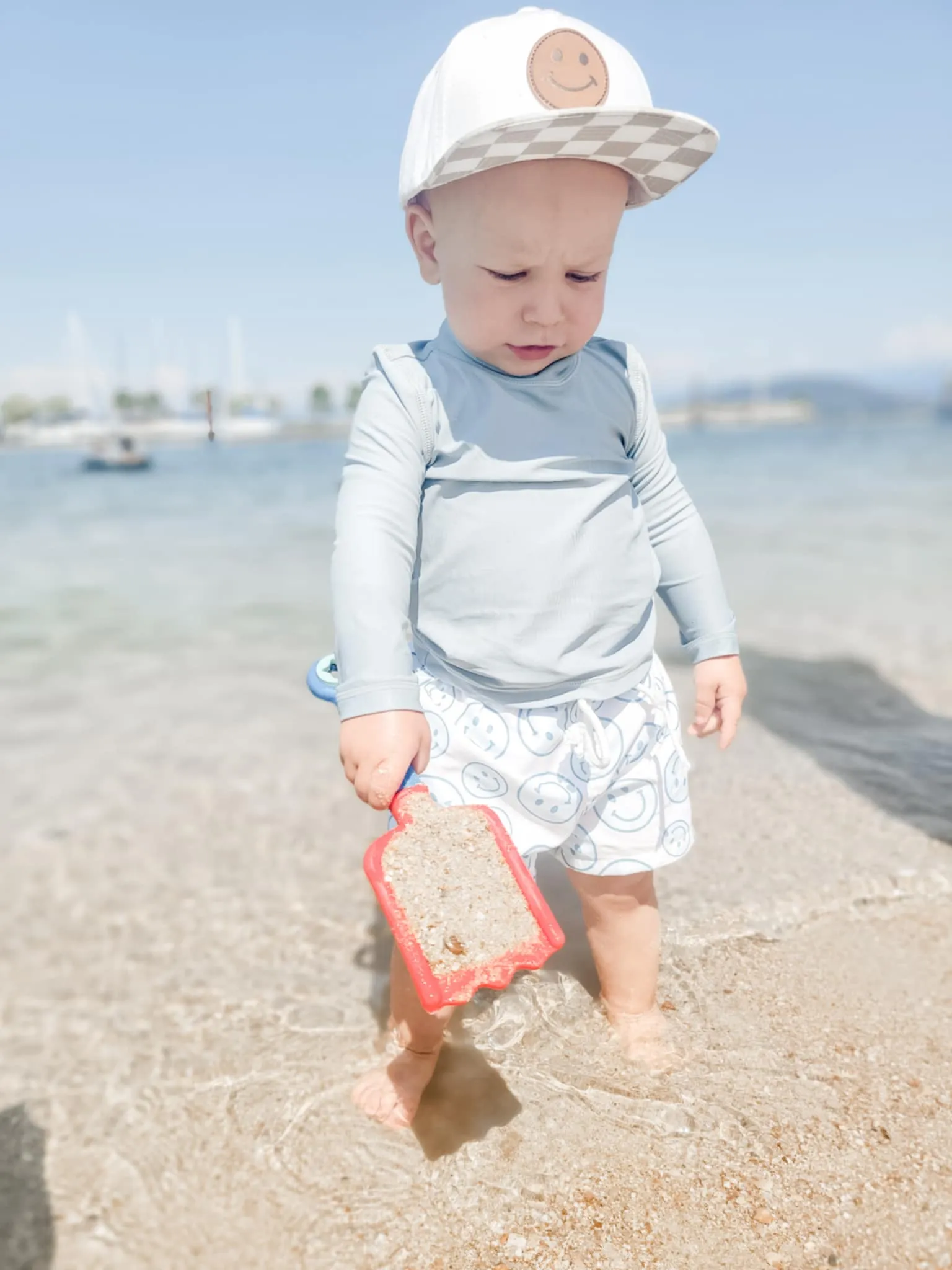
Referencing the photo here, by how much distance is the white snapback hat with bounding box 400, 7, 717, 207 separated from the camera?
129 cm

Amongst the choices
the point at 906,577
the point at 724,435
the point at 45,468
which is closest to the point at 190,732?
the point at 906,577

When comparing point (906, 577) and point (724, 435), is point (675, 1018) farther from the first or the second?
point (724, 435)

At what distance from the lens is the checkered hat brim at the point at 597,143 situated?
4.17 ft

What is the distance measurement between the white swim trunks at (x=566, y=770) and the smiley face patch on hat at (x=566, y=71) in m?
0.92

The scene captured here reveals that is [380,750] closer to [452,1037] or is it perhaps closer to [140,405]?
[452,1037]

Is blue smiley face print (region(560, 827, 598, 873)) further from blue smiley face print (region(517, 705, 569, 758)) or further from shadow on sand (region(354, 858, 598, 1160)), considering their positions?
shadow on sand (region(354, 858, 598, 1160))

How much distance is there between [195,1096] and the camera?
5.77ft

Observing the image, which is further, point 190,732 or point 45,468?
point 45,468

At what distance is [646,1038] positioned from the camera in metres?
1.77

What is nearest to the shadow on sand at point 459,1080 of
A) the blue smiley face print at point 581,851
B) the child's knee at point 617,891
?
the child's knee at point 617,891

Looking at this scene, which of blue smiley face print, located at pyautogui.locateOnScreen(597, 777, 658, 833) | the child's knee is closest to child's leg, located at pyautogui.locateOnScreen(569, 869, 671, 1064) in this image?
the child's knee

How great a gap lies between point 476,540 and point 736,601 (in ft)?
16.4

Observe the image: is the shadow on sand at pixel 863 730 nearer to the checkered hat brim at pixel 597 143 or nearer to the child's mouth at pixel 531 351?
the child's mouth at pixel 531 351

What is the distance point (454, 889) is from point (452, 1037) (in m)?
0.68
